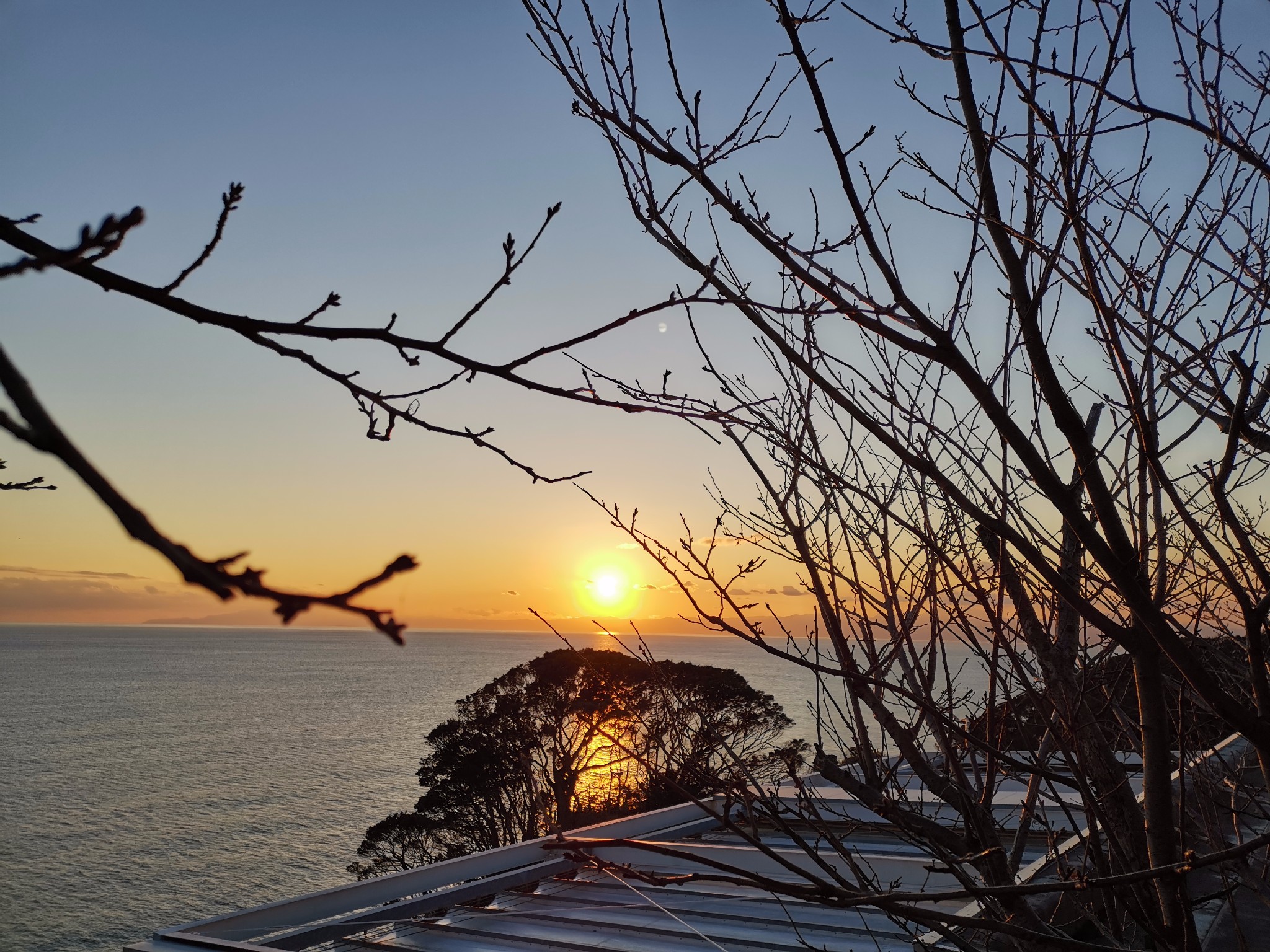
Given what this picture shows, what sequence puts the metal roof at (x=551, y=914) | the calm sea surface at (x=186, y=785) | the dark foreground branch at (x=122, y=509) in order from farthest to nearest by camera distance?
1. the calm sea surface at (x=186, y=785)
2. the metal roof at (x=551, y=914)
3. the dark foreground branch at (x=122, y=509)

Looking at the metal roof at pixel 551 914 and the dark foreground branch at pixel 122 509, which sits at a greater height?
the dark foreground branch at pixel 122 509

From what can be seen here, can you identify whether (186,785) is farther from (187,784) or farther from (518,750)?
(518,750)

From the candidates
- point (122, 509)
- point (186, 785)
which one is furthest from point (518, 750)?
point (186, 785)

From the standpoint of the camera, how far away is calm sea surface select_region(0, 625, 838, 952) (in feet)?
101

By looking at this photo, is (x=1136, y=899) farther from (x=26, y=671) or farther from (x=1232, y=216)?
(x=26, y=671)

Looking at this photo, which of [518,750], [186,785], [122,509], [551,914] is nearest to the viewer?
[122,509]

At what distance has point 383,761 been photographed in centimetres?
5472

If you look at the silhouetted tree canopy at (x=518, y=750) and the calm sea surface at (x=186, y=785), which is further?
the calm sea surface at (x=186, y=785)

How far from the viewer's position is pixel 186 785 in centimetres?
4822

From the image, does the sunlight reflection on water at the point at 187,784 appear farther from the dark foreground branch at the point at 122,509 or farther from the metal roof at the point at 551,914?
the metal roof at the point at 551,914

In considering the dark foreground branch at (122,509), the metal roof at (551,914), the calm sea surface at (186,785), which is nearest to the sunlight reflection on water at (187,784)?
the calm sea surface at (186,785)

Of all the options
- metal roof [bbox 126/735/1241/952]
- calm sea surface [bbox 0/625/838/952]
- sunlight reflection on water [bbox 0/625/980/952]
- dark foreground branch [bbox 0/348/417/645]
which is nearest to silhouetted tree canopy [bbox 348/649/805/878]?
sunlight reflection on water [bbox 0/625/980/952]

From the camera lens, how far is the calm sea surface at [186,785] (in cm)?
3081

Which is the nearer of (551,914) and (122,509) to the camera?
(122,509)
